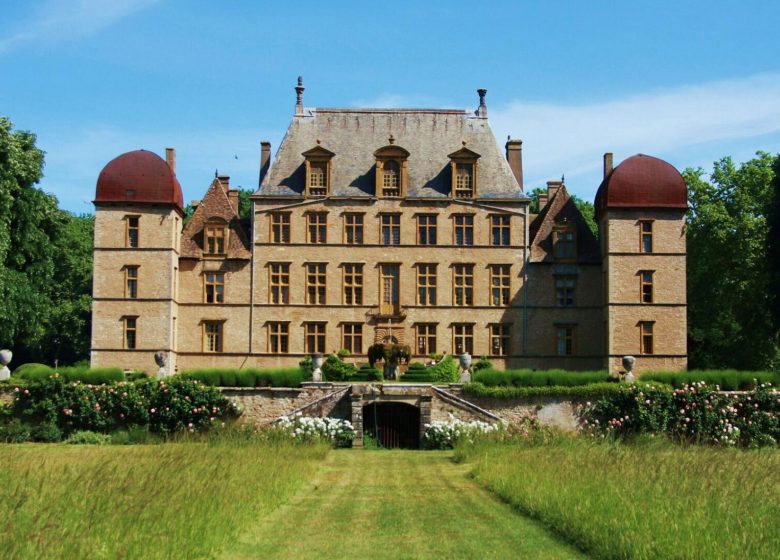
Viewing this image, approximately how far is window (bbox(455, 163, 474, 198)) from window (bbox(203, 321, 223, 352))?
10986 mm

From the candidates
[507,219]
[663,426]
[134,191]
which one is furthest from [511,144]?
[663,426]

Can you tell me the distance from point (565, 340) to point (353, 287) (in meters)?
8.74

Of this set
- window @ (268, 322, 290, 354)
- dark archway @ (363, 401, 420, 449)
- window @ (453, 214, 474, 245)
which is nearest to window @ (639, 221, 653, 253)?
window @ (453, 214, 474, 245)

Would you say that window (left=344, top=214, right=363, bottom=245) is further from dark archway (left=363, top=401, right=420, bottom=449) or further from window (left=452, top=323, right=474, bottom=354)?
dark archway (left=363, top=401, right=420, bottom=449)

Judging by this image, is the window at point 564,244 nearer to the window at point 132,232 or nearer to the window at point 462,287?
the window at point 462,287

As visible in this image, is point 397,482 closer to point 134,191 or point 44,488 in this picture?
point 44,488

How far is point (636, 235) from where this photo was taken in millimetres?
42219

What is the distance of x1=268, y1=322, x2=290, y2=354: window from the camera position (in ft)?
142

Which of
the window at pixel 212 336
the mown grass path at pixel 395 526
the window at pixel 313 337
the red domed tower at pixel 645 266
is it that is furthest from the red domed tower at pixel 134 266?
the mown grass path at pixel 395 526

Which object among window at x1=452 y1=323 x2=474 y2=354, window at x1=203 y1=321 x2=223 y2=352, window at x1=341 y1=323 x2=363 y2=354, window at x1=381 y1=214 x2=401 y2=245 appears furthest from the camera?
window at x1=381 y1=214 x2=401 y2=245

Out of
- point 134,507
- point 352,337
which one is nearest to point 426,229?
point 352,337

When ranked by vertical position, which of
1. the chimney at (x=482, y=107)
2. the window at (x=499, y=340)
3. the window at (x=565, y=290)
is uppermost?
the chimney at (x=482, y=107)

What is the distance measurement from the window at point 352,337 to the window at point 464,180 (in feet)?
22.1

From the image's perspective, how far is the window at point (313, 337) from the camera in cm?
4331
